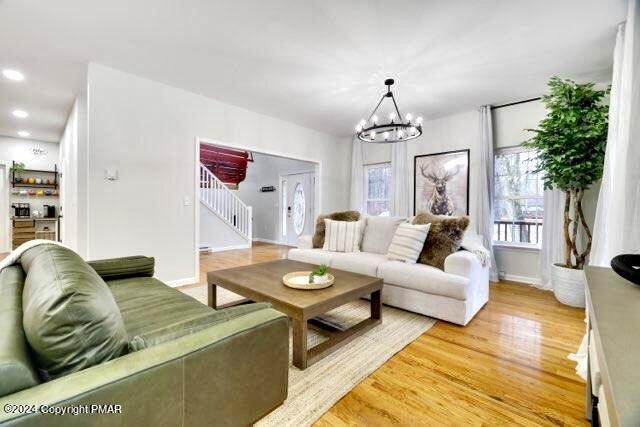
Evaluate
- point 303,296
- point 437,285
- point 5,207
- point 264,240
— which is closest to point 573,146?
point 437,285

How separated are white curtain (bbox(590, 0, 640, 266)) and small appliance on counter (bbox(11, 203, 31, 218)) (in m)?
8.98

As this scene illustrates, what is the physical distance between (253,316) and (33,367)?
62 centimetres

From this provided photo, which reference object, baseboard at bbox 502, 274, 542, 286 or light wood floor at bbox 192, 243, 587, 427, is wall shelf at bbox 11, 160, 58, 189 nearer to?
light wood floor at bbox 192, 243, 587, 427

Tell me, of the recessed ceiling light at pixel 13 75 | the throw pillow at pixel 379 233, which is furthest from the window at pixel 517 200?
the recessed ceiling light at pixel 13 75

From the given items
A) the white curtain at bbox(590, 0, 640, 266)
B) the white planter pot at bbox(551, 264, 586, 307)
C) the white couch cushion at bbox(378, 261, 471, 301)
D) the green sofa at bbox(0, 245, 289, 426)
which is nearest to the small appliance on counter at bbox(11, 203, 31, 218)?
the green sofa at bbox(0, 245, 289, 426)

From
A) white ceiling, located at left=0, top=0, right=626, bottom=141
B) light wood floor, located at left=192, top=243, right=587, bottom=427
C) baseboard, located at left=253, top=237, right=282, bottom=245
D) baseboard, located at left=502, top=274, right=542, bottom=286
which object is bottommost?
light wood floor, located at left=192, top=243, right=587, bottom=427

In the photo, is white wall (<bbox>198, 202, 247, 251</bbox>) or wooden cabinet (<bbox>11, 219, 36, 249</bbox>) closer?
wooden cabinet (<bbox>11, 219, 36, 249</bbox>)

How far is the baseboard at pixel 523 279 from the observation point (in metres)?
3.84

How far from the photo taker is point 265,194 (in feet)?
26.9

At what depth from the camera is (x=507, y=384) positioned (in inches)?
68.0

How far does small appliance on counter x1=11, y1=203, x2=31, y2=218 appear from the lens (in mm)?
5807

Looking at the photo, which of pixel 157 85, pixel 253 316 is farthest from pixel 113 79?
pixel 253 316

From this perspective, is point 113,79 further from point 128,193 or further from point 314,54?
point 314,54

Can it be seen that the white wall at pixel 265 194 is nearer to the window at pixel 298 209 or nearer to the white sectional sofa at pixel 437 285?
the window at pixel 298 209
